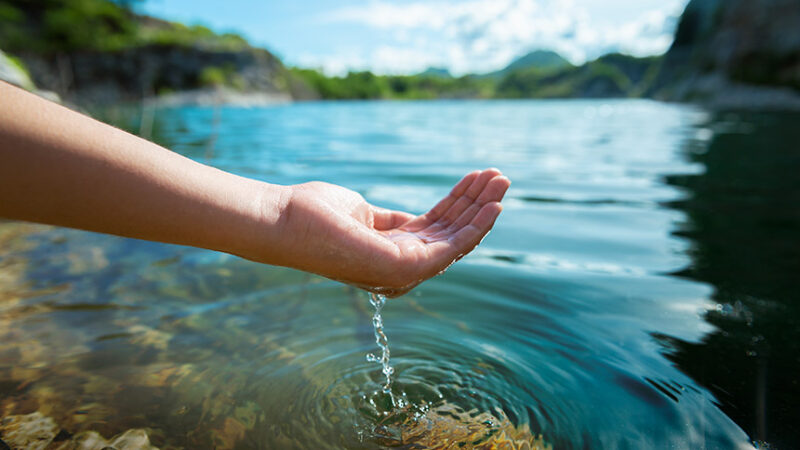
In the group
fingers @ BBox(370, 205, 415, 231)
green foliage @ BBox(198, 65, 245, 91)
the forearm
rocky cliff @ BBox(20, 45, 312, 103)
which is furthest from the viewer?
green foliage @ BBox(198, 65, 245, 91)

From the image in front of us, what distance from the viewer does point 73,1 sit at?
193ft

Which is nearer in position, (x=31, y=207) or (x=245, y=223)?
(x=31, y=207)

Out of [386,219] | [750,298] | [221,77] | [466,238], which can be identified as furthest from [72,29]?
[750,298]

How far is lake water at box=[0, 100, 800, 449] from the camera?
5.73 feet

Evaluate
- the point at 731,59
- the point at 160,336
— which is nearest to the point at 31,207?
the point at 160,336

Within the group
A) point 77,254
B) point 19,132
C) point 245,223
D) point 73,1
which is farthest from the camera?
point 73,1

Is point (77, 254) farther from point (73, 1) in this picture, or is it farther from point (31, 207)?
point (73, 1)

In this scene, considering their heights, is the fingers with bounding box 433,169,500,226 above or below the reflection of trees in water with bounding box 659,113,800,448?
above

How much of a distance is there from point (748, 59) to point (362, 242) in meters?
48.6

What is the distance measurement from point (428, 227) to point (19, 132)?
165cm

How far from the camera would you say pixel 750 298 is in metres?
2.66

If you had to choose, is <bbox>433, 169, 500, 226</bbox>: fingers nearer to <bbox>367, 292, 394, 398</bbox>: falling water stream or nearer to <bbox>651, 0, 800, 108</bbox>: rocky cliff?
<bbox>367, 292, 394, 398</bbox>: falling water stream

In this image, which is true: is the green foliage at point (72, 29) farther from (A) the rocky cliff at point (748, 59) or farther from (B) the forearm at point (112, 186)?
(B) the forearm at point (112, 186)

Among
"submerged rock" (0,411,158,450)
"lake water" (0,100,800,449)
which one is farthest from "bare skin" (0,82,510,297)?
"submerged rock" (0,411,158,450)
